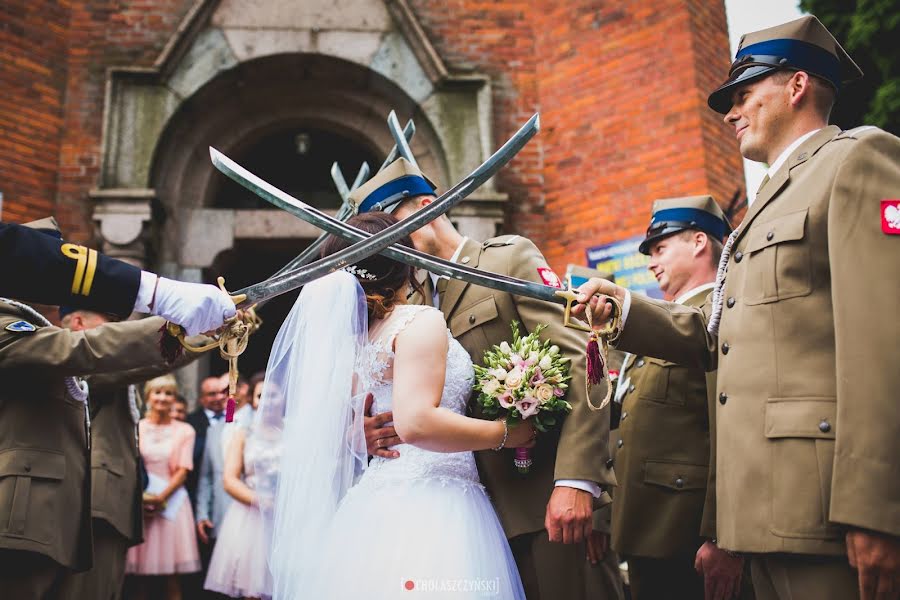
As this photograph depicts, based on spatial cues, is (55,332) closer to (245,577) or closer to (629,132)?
(245,577)

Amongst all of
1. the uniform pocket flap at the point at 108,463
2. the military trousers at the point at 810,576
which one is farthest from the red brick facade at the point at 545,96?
the military trousers at the point at 810,576

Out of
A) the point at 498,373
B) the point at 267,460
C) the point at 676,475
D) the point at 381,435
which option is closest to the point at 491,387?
the point at 498,373

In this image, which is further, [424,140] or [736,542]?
[424,140]

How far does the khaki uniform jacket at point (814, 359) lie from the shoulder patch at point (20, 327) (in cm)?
292

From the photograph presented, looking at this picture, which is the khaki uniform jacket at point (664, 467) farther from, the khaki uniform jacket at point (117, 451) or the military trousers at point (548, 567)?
the khaki uniform jacket at point (117, 451)

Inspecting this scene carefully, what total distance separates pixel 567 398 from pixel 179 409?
15.7 ft

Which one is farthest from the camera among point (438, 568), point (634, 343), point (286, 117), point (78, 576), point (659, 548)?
point (286, 117)

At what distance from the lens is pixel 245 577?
547cm

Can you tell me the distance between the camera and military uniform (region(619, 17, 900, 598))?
2004 millimetres

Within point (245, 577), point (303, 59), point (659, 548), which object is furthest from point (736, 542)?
point (303, 59)

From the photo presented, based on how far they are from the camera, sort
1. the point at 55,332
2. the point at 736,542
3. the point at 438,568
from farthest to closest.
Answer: the point at 55,332 → the point at 438,568 → the point at 736,542

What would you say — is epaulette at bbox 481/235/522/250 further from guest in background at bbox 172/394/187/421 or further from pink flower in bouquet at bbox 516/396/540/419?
guest in background at bbox 172/394/187/421

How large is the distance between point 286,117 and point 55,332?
5.34 m

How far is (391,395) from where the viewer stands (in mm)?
2924
